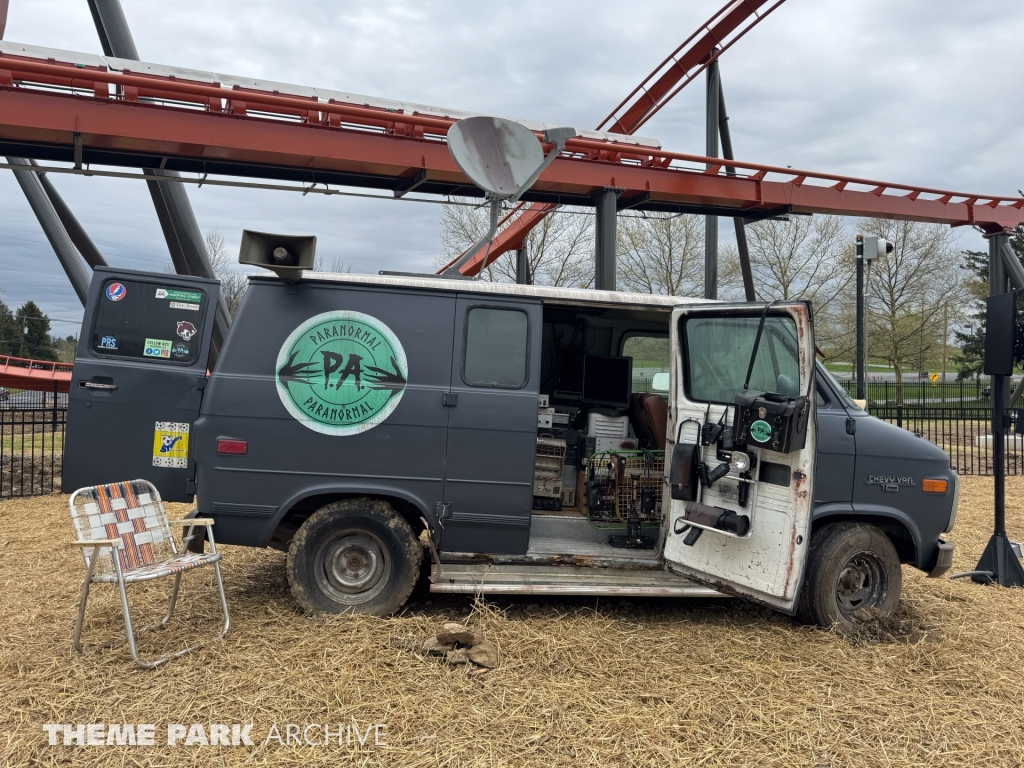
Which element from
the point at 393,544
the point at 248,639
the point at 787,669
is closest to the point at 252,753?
the point at 248,639

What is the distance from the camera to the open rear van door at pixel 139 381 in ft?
15.7

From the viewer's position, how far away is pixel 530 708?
356 cm

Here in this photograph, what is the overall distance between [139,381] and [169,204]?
7.87 metres

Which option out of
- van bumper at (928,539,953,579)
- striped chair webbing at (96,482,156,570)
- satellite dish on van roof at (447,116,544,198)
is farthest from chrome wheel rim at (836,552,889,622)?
striped chair webbing at (96,482,156,570)

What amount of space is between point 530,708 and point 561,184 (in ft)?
24.9

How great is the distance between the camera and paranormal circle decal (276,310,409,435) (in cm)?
464

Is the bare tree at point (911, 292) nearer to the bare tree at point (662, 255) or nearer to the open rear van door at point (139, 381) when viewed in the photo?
the bare tree at point (662, 255)

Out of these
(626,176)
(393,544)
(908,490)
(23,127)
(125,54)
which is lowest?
(393,544)

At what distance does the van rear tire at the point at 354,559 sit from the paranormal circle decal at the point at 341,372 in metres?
0.58

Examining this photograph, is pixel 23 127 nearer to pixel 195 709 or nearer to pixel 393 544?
pixel 393 544

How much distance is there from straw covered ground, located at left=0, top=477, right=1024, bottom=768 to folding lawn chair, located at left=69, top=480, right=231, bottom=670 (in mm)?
354

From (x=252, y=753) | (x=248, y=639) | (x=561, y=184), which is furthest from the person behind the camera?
(x=561, y=184)

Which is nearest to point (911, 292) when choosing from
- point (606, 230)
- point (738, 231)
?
point (738, 231)

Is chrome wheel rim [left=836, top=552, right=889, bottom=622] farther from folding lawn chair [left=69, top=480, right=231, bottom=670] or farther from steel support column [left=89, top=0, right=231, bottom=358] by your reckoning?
steel support column [left=89, top=0, right=231, bottom=358]
